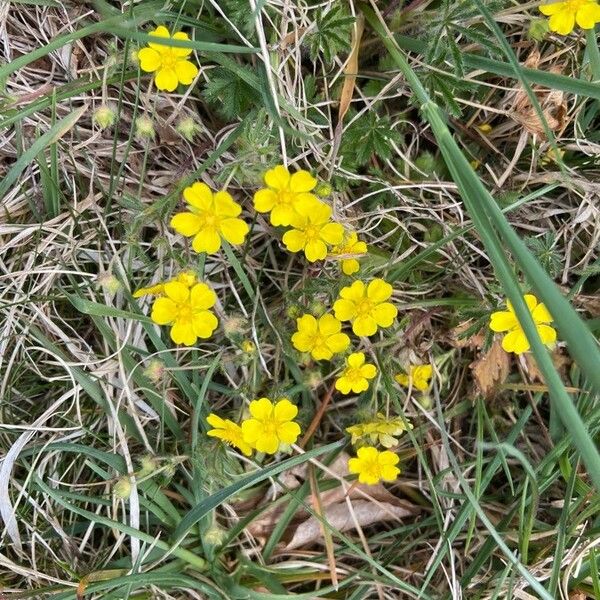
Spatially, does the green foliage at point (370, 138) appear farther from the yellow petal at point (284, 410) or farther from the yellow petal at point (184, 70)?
the yellow petal at point (284, 410)

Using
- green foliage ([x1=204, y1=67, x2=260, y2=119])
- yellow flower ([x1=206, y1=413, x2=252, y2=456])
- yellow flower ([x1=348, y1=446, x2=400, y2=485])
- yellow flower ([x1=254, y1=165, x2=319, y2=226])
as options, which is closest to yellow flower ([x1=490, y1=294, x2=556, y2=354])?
yellow flower ([x1=348, y1=446, x2=400, y2=485])

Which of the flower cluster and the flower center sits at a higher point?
the flower center

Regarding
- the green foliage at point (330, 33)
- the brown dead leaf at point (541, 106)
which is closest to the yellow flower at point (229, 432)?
the green foliage at point (330, 33)

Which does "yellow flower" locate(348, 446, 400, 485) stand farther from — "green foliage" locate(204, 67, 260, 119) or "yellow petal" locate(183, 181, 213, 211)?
"green foliage" locate(204, 67, 260, 119)

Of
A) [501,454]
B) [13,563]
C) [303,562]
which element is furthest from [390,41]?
[13,563]

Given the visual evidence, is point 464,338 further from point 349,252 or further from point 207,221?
point 207,221

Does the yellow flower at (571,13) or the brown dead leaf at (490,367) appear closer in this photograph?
the yellow flower at (571,13)

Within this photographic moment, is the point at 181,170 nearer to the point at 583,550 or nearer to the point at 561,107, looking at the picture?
the point at 561,107
